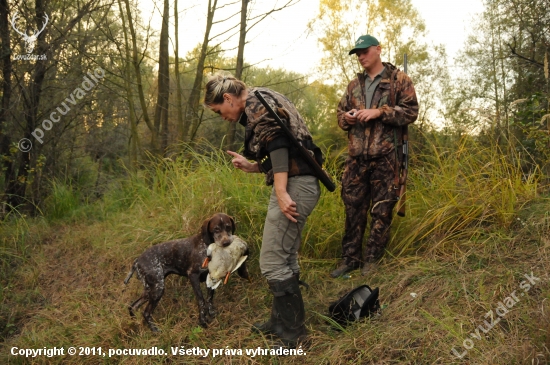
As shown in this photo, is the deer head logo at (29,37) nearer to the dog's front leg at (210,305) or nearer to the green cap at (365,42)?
the green cap at (365,42)

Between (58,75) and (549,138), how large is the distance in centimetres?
724

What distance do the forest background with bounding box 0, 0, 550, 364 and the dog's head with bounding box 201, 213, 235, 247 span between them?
2.37 ft

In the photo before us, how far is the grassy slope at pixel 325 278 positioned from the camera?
329 centimetres

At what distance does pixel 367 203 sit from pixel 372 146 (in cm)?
57

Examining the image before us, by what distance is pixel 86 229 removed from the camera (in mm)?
6469

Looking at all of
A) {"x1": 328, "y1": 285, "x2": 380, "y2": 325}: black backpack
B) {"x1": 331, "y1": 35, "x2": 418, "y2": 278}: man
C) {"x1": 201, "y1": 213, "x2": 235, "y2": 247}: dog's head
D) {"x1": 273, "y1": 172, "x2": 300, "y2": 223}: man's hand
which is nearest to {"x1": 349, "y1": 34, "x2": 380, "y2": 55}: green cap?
{"x1": 331, "y1": 35, "x2": 418, "y2": 278}: man

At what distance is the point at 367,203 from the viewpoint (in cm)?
466

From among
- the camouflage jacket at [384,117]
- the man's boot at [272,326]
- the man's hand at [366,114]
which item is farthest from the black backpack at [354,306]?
the man's hand at [366,114]

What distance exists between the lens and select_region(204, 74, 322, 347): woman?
10.5ft

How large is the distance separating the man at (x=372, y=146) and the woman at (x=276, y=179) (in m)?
1.19

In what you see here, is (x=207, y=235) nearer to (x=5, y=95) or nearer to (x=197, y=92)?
(x=5, y=95)

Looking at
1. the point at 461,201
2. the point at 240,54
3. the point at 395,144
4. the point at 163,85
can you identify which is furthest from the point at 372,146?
the point at 163,85

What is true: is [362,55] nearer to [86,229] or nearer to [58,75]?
[86,229]

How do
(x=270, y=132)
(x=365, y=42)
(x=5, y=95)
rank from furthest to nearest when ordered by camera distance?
1. (x=5, y=95)
2. (x=365, y=42)
3. (x=270, y=132)
